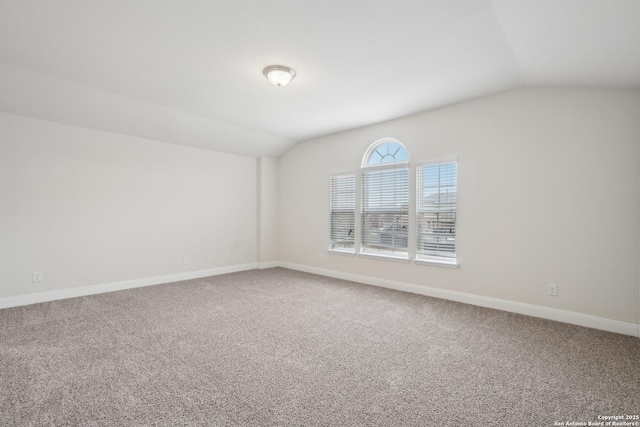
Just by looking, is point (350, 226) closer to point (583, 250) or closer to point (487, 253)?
point (487, 253)

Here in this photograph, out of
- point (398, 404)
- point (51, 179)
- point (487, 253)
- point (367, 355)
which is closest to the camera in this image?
point (398, 404)

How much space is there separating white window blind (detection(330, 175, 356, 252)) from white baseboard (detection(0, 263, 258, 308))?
2.24 meters

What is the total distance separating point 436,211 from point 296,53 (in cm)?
281

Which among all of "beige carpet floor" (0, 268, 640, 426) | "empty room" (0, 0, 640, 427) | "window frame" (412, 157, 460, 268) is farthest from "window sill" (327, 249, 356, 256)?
"beige carpet floor" (0, 268, 640, 426)

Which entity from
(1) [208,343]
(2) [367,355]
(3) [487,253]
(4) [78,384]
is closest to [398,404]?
(2) [367,355]

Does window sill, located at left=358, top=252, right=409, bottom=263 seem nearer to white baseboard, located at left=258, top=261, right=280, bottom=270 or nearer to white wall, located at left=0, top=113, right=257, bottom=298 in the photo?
white baseboard, located at left=258, top=261, right=280, bottom=270

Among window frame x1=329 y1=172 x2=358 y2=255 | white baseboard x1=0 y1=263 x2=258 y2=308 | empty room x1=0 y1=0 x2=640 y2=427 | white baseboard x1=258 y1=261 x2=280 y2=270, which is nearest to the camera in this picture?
empty room x1=0 y1=0 x2=640 y2=427

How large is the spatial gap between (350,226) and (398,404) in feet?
12.0

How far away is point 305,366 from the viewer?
2.27 metres

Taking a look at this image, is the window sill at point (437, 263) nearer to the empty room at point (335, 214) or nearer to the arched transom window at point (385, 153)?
the empty room at point (335, 214)

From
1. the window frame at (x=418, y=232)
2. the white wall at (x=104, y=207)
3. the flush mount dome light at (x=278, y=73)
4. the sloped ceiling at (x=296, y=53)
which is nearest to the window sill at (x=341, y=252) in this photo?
the window frame at (x=418, y=232)

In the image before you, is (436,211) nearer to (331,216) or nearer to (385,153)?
(385,153)

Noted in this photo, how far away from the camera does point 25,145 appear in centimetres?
381

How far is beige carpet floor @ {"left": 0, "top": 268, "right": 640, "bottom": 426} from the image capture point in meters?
1.74
